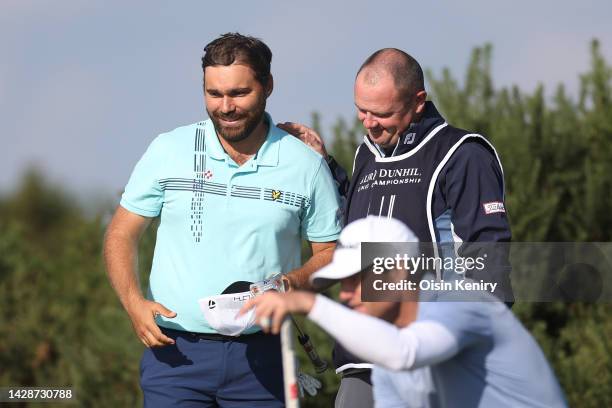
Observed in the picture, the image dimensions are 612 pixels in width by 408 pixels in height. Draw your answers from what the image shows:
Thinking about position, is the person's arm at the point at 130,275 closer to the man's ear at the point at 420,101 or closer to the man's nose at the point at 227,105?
the man's nose at the point at 227,105

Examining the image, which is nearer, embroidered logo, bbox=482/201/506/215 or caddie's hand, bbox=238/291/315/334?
caddie's hand, bbox=238/291/315/334

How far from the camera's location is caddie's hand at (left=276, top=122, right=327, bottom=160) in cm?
591

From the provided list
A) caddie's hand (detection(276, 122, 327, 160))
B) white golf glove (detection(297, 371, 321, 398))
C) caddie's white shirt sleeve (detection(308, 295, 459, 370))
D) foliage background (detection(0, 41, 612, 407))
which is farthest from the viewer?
foliage background (detection(0, 41, 612, 407))

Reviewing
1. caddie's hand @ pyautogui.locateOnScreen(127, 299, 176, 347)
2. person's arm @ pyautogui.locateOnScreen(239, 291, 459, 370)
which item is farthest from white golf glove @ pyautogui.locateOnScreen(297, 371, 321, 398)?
person's arm @ pyautogui.locateOnScreen(239, 291, 459, 370)

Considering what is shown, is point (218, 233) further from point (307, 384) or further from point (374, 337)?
point (374, 337)

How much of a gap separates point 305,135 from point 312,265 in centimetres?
81

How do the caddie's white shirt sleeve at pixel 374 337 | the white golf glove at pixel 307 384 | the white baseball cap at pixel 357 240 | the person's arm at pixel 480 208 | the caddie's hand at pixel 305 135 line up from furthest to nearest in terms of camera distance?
1. the caddie's hand at pixel 305 135
2. the white golf glove at pixel 307 384
3. the person's arm at pixel 480 208
4. the white baseball cap at pixel 357 240
5. the caddie's white shirt sleeve at pixel 374 337

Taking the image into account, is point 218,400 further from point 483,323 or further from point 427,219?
point 483,323

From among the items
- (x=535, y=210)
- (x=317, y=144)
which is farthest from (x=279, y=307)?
(x=535, y=210)

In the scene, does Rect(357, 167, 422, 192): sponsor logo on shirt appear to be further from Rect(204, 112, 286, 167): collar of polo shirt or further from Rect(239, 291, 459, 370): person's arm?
Result: Rect(239, 291, 459, 370): person's arm

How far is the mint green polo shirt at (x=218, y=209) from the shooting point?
17.6 ft

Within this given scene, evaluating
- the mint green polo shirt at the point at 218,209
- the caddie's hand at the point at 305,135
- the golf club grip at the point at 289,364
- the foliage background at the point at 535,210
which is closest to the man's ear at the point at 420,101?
the mint green polo shirt at the point at 218,209

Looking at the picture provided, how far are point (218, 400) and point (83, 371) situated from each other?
11835 millimetres

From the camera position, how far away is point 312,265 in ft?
17.9
